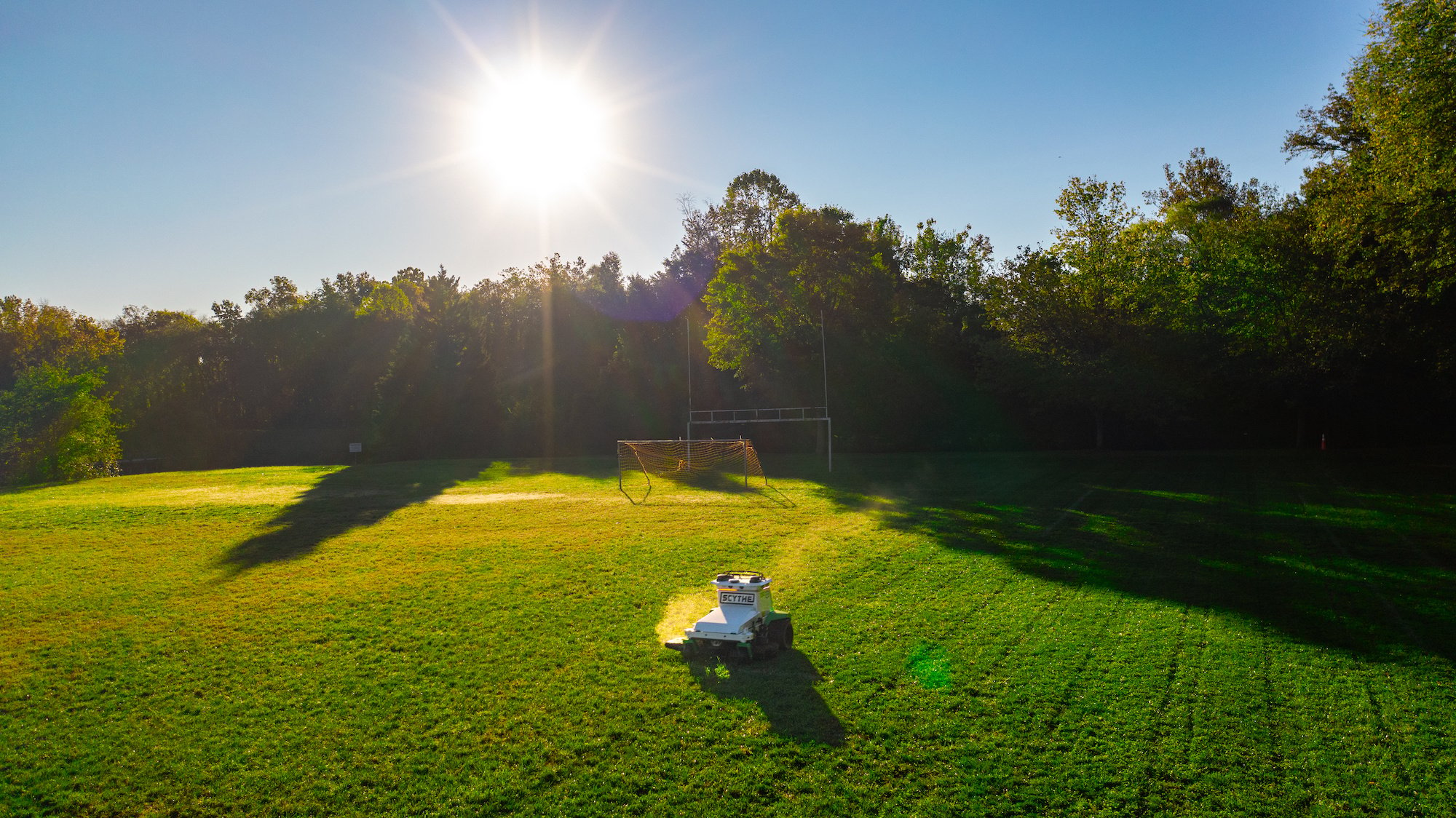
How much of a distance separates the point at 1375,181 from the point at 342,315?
53745 mm

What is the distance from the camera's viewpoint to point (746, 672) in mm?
5906

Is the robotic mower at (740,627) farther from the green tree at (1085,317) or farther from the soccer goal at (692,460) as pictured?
the green tree at (1085,317)

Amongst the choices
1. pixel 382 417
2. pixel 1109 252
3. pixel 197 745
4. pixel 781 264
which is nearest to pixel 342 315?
pixel 382 417

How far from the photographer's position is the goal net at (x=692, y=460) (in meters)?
22.5

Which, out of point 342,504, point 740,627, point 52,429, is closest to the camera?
point 740,627

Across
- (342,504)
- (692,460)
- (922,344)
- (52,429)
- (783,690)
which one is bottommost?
(783,690)

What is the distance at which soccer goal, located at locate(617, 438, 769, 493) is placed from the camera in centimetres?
2242

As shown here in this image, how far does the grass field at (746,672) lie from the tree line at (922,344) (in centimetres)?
889

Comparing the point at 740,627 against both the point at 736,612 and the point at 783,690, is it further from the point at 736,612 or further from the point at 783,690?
the point at 783,690

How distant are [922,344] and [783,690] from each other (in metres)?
28.0

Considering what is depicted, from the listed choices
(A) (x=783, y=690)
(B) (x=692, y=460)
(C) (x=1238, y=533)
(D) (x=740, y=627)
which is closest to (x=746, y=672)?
(D) (x=740, y=627)

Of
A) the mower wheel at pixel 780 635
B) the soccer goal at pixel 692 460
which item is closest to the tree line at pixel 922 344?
the soccer goal at pixel 692 460

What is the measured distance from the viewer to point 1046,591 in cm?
827

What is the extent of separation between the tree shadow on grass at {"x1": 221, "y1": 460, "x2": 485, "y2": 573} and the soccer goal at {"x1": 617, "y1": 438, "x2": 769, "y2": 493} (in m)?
5.37
